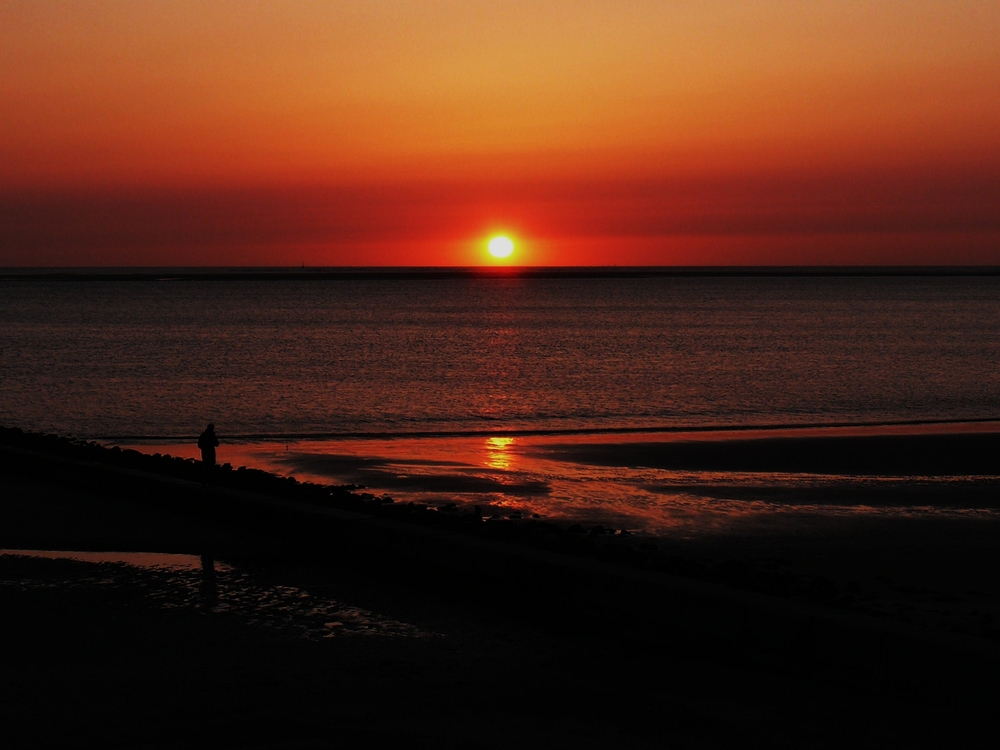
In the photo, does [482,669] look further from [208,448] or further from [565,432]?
[565,432]

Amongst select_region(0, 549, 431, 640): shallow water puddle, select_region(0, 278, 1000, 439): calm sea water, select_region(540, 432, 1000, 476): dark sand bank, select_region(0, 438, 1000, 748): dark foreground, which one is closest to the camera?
select_region(0, 438, 1000, 748): dark foreground

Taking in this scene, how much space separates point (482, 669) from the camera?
846 cm

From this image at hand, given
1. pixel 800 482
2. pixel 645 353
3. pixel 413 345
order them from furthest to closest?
Answer: pixel 413 345
pixel 645 353
pixel 800 482

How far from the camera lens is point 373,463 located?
939 inches

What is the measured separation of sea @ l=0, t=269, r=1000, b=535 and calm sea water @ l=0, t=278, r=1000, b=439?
20 centimetres

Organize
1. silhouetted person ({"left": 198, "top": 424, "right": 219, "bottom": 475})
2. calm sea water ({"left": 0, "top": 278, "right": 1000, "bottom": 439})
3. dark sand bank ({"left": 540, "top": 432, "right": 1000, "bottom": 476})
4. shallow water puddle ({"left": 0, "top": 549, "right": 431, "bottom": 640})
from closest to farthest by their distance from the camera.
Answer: shallow water puddle ({"left": 0, "top": 549, "right": 431, "bottom": 640}), silhouetted person ({"left": 198, "top": 424, "right": 219, "bottom": 475}), dark sand bank ({"left": 540, "top": 432, "right": 1000, "bottom": 476}), calm sea water ({"left": 0, "top": 278, "right": 1000, "bottom": 439})

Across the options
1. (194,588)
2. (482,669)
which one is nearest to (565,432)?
(194,588)

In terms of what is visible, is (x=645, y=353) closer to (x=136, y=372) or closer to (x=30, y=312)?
(x=136, y=372)

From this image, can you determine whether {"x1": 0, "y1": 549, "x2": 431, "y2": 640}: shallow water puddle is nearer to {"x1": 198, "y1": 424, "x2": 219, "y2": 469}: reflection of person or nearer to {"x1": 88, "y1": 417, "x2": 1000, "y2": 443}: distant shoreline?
{"x1": 198, "y1": 424, "x2": 219, "y2": 469}: reflection of person

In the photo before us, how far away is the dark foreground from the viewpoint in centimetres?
718

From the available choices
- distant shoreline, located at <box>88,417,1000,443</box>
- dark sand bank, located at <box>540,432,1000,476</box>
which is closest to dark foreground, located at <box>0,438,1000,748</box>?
dark sand bank, located at <box>540,432,1000,476</box>

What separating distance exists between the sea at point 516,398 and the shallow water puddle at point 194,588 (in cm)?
630

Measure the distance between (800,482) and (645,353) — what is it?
48219 millimetres

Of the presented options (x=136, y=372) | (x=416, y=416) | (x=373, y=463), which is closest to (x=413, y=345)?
(x=136, y=372)
